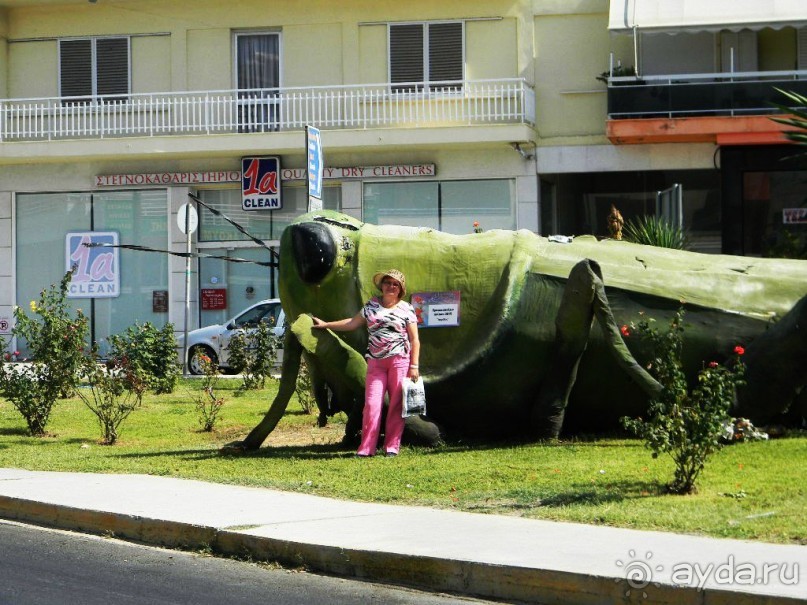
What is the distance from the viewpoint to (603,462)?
1022 cm

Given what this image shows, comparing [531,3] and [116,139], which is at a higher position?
[531,3]

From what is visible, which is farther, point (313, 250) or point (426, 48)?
point (426, 48)

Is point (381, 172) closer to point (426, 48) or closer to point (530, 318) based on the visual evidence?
point (426, 48)

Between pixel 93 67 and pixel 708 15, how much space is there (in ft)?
46.6

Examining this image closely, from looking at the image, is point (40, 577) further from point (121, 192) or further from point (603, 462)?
point (121, 192)

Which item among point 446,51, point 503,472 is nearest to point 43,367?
point 503,472

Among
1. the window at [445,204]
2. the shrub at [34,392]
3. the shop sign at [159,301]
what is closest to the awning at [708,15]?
the window at [445,204]

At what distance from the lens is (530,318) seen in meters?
11.4

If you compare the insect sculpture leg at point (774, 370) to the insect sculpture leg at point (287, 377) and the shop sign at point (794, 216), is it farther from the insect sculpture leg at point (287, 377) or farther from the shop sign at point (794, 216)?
the shop sign at point (794, 216)

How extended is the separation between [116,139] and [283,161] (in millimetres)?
3799

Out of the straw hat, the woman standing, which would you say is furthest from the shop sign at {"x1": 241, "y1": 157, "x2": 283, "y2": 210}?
the woman standing

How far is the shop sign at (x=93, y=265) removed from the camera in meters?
30.9

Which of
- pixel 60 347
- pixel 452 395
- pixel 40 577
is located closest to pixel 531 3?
pixel 60 347

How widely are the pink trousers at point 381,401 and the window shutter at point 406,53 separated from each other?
19.0 metres
